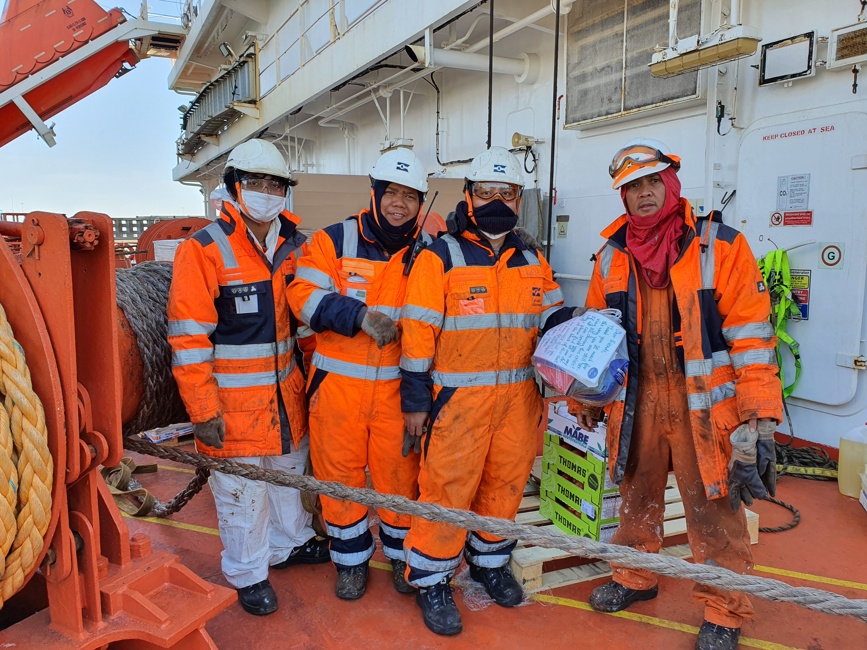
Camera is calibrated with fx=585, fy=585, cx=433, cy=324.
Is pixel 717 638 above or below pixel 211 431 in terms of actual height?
below

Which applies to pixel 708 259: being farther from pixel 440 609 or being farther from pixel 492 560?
pixel 440 609

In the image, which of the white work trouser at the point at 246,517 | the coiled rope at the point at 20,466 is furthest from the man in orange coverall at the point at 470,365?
the coiled rope at the point at 20,466

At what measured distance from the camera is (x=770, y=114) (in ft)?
15.4

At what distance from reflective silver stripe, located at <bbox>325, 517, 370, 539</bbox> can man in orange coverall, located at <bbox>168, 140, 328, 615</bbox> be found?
1.03ft

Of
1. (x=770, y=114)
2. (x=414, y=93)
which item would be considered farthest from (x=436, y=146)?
(x=770, y=114)

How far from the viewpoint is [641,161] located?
2453 millimetres

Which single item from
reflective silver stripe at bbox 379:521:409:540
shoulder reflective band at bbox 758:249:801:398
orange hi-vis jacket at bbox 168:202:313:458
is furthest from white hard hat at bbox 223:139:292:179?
shoulder reflective band at bbox 758:249:801:398

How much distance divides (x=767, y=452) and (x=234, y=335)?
228cm

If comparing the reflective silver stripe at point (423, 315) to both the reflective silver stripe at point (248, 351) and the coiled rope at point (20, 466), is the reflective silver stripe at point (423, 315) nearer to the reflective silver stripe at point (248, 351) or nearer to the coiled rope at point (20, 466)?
the reflective silver stripe at point (248, 351)

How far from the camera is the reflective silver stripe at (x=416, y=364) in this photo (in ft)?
8.51

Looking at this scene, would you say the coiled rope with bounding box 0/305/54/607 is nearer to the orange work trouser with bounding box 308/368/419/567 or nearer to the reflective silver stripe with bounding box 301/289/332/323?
A: the reflective silver stripe with bounding box 301/289/332/323

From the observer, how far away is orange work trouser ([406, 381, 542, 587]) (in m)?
2.62

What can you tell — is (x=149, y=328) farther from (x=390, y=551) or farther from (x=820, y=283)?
(x=820, y=283)

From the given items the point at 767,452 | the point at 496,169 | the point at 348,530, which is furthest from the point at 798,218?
the point at 348,530
